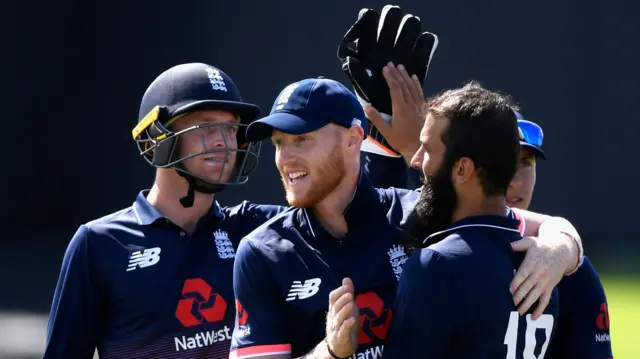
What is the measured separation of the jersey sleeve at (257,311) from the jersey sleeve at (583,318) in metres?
0.85

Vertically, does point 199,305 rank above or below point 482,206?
below

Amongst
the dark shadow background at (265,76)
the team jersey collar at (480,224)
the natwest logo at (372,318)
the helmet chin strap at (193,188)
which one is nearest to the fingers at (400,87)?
the helmet chin strap at (193,188)

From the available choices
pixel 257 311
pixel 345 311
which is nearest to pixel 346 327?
pixel 345 311

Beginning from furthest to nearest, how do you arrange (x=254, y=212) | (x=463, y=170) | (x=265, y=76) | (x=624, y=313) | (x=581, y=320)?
(x=265, y=76) → (x=624, y=313) → (x=254, y=212) → (x=581, y=320) → (x=463, y=170)

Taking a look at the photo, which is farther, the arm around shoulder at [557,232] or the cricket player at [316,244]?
the arm around shoulder at [557,232]

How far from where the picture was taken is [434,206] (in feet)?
8.39

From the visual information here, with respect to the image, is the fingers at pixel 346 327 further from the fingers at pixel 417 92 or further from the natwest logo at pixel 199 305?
the fingers at pixel 417 92

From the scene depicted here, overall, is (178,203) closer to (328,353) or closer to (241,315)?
(241,315)

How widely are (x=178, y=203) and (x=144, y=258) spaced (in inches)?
9.8

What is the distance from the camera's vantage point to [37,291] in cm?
807

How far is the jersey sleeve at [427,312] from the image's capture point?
2.28 m

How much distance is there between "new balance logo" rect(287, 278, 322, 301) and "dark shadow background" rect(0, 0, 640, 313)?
5.96 m

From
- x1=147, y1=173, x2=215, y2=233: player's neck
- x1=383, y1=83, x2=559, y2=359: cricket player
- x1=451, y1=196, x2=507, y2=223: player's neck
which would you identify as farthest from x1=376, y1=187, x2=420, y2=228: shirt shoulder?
x1=147, y1=173, x2=215, y2=233: player's neck

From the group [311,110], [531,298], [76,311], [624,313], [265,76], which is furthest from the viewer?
[265,76]
